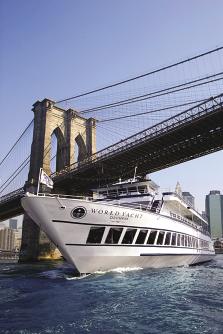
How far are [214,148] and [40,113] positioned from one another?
98.5 ft

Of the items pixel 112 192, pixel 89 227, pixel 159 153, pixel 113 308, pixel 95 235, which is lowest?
pixel 113 308

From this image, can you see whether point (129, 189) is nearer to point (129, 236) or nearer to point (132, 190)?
point (132, 190)

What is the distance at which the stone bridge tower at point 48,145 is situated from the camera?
37688mm

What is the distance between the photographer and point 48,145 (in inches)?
1676

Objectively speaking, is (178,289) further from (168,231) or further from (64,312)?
(168,231)

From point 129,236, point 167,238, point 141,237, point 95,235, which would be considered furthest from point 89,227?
point 167,238

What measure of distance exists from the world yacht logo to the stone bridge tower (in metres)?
25.6

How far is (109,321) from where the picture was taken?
20.9ft

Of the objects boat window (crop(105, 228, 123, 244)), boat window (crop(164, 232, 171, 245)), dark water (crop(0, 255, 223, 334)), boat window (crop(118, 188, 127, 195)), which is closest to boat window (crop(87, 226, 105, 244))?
boat window (crop(105, 228, 123, 244))

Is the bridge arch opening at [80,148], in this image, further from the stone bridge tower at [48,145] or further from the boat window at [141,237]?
the boat window at [141,237]

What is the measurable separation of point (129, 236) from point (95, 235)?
2.34 meters

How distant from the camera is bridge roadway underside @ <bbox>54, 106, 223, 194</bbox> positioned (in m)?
29.5

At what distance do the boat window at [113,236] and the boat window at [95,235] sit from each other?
49 cm

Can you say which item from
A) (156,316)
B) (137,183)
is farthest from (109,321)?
(137,183)
